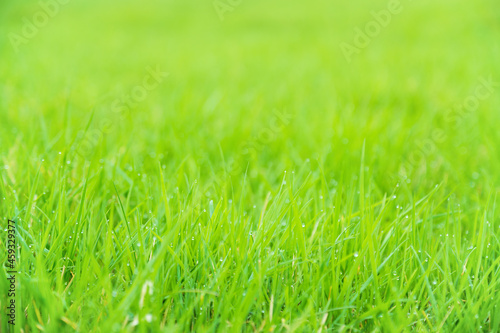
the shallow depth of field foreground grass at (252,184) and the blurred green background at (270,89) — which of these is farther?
the blurred green background at (270,89)

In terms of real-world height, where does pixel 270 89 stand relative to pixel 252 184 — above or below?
above

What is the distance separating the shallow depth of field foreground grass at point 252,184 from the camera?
1173mm

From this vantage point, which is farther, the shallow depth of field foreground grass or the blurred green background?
the blurred green background

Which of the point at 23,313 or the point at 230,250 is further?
the point at 230,250

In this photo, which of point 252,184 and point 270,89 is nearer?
point 252,184

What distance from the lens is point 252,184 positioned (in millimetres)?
2094

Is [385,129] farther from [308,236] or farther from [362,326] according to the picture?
[362,326]

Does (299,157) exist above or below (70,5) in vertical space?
below

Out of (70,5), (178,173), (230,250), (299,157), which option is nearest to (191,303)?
(230,250)

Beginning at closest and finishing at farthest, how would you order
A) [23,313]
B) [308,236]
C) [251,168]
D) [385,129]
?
[23,313]
[308,236]
[251,168]
[385,129]

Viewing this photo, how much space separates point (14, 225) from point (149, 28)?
23.0 ft

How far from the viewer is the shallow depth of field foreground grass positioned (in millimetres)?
1173

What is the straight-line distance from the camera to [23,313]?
3.67 feet

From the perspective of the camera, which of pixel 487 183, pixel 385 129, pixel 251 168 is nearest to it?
pixel 487 183
